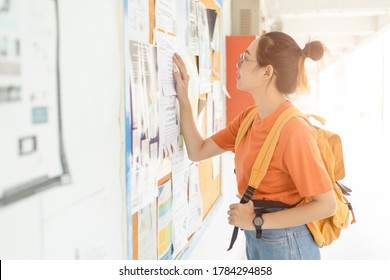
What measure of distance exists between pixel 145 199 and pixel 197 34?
0.80 meters

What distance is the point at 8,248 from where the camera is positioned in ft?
1.78

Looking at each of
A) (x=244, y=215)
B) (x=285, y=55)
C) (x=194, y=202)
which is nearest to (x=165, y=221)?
(x=244, y=215)

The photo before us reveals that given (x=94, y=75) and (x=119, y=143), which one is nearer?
(x=94, y=75)

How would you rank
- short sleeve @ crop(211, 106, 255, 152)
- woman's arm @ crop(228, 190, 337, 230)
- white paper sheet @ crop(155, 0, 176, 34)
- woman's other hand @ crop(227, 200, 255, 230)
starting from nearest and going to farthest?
white paper sheet @ crop(155, 0, 176, 34)
woman's arm @ crop(228, 190, 337, 230)
woman's other hand @ crop(227, 200, 255, 230)
short sleeve @ crop(211, 106, 255, 152)

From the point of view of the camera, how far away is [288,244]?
4.29 ft

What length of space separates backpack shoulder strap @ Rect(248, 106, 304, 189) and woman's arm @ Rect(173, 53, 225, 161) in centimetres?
28

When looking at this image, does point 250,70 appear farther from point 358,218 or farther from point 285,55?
point 358,218

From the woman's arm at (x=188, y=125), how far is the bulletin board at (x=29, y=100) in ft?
2.28

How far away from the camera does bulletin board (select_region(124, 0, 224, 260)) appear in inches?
37.2

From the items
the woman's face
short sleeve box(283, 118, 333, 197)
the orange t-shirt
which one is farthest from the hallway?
the woman's face

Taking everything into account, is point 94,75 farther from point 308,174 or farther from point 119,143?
point 308,174

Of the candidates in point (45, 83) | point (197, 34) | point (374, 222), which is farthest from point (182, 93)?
point (374, 222)

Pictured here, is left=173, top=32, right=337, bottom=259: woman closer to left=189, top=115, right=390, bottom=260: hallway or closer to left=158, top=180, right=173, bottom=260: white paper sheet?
left=158, top=180, right=173, bottom=260: white paper sheet

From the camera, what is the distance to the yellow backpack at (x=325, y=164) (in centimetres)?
125
